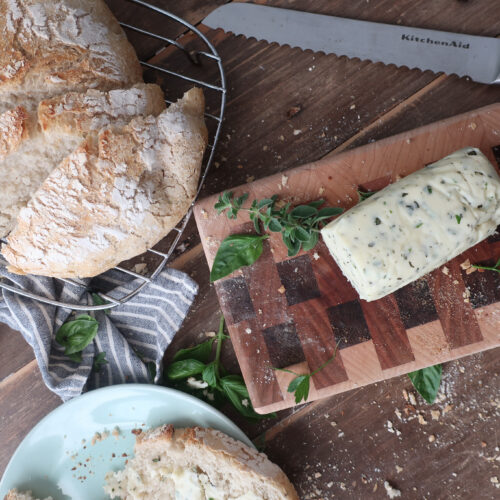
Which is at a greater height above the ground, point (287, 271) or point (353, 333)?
point (287, 271)

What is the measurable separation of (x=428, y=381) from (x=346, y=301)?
0.50 metres

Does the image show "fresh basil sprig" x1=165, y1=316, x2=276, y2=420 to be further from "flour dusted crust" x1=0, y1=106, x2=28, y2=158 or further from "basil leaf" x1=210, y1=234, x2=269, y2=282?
"flour dusted crust" x1=0, y1=106, x2=28, y2=158

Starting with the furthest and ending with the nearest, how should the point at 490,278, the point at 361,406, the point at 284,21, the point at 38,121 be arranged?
the point at 361,406, the point at 284,21, the point at 490,278, the point at 38,121

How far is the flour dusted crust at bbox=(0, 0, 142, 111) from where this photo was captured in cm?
150

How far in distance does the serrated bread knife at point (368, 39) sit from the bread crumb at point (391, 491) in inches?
66.7

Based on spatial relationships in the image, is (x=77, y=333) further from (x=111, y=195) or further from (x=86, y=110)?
(x=86, y=110)

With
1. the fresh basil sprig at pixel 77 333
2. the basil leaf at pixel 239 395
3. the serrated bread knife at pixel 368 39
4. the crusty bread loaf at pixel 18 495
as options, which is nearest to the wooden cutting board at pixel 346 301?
the basil leaf at pixel 239 395

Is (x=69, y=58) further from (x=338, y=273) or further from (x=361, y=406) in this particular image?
(x=361, y=406)

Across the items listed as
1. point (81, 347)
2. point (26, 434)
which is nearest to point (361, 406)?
point (81, 347)

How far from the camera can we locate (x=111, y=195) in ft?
4.89

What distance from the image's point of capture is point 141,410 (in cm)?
192

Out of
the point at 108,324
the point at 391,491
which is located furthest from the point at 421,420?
the point at 108,324

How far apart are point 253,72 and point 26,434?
1.85m

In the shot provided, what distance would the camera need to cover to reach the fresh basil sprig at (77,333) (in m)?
1.91
